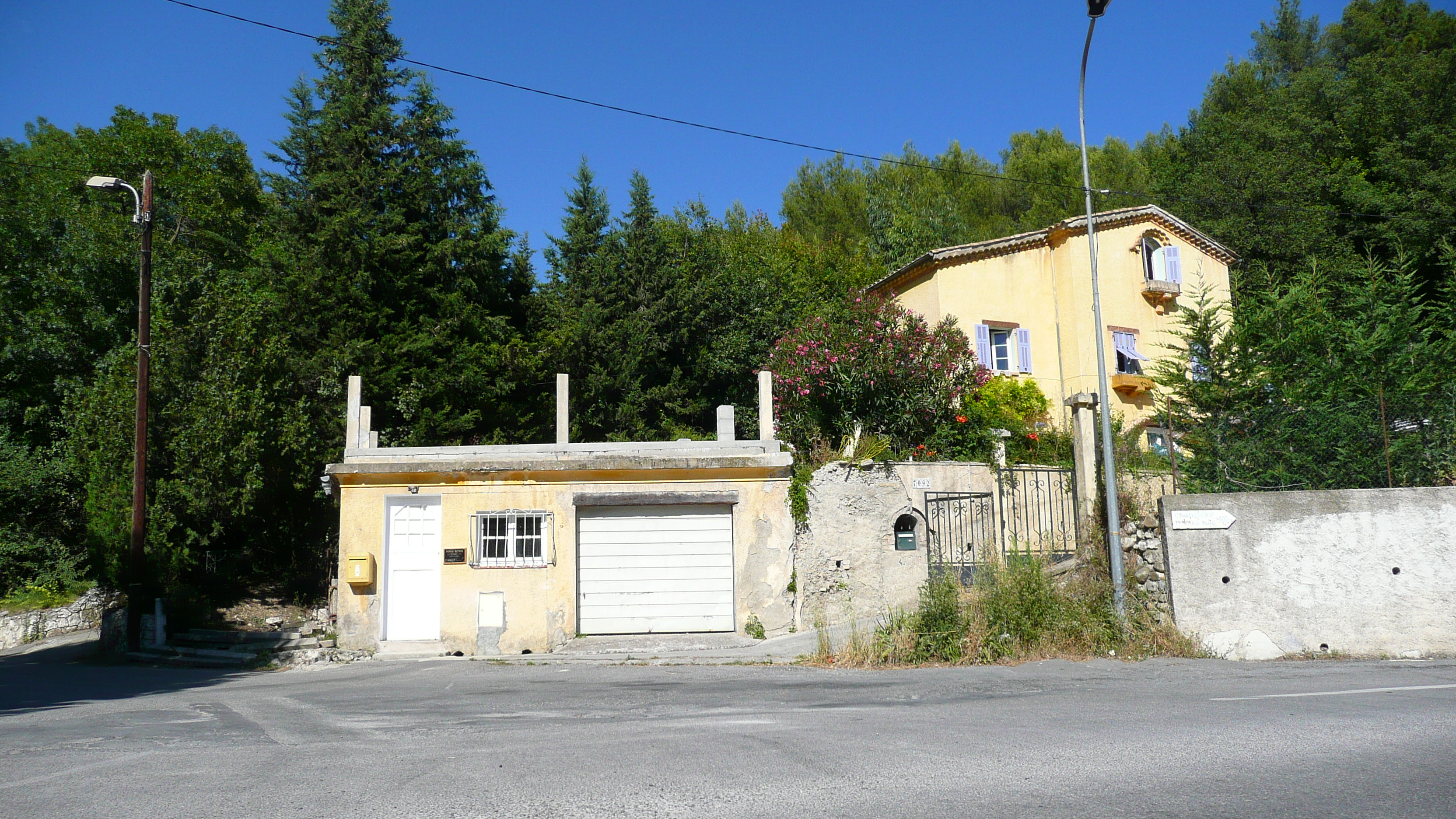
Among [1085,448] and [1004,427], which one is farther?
[1004,427]

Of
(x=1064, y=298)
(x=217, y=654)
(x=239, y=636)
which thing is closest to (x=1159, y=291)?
(x=1064, y=298)

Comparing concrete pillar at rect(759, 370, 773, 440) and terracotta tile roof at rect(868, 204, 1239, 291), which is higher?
terracotta tile roof at rect(868, 204, 1239, 291)

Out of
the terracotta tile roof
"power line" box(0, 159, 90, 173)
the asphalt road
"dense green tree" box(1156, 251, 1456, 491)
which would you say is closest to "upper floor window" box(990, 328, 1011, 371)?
the terracotta tile roof

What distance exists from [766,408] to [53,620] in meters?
14.6

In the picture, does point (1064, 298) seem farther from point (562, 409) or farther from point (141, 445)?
point (141, 445)

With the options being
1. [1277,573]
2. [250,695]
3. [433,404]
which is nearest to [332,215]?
[433,404]

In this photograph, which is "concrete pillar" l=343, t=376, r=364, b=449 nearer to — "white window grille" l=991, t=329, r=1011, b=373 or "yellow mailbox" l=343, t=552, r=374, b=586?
"yellow mailbox" l=343, t=552, r=374, b=586

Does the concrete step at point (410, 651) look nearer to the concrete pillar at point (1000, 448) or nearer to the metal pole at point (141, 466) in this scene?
the metal pole at point (141, 466)

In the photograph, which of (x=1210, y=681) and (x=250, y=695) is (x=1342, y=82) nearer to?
(x=1210, y=681)

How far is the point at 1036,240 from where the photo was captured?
2514cm

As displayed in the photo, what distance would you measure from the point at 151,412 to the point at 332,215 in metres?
8.52

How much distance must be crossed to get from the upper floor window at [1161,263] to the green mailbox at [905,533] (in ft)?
52.8

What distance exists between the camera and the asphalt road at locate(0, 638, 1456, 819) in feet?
16.5

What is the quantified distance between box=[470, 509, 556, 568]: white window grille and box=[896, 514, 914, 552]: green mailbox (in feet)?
16.9
